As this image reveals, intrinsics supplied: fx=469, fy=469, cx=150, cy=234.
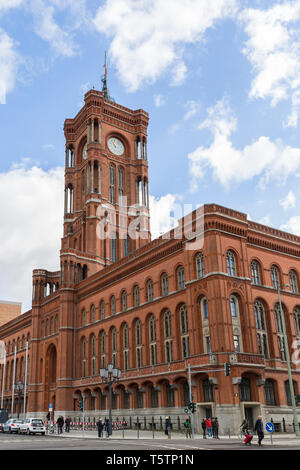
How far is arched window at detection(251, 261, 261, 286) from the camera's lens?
148ft

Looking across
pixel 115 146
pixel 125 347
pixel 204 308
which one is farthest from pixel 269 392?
pixel 115 146

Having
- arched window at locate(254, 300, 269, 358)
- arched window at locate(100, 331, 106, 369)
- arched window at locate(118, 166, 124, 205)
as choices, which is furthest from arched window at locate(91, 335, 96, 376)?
arched window at locate(118, 166, 124, 205)

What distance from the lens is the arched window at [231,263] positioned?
42309mm

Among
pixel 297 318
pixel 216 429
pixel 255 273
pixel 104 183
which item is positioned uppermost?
pixel 104 183

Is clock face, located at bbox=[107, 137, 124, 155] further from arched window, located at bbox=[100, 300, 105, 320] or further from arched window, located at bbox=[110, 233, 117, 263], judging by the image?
arched window, located at bbox=[100, 300, 105, 320]

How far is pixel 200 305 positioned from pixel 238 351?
515cm

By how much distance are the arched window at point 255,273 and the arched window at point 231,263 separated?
3.23 m

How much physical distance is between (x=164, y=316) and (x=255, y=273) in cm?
1010

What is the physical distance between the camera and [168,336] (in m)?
46.7

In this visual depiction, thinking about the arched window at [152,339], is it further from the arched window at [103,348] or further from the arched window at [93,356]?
the arched window at [93,356]

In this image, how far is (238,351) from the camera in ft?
132

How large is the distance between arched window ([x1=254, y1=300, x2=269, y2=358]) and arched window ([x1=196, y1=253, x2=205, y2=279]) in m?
6.29

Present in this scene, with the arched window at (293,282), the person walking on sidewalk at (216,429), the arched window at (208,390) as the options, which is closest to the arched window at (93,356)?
the arched window at (208,390)

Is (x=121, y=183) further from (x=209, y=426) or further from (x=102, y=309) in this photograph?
(x=209, y=426)
